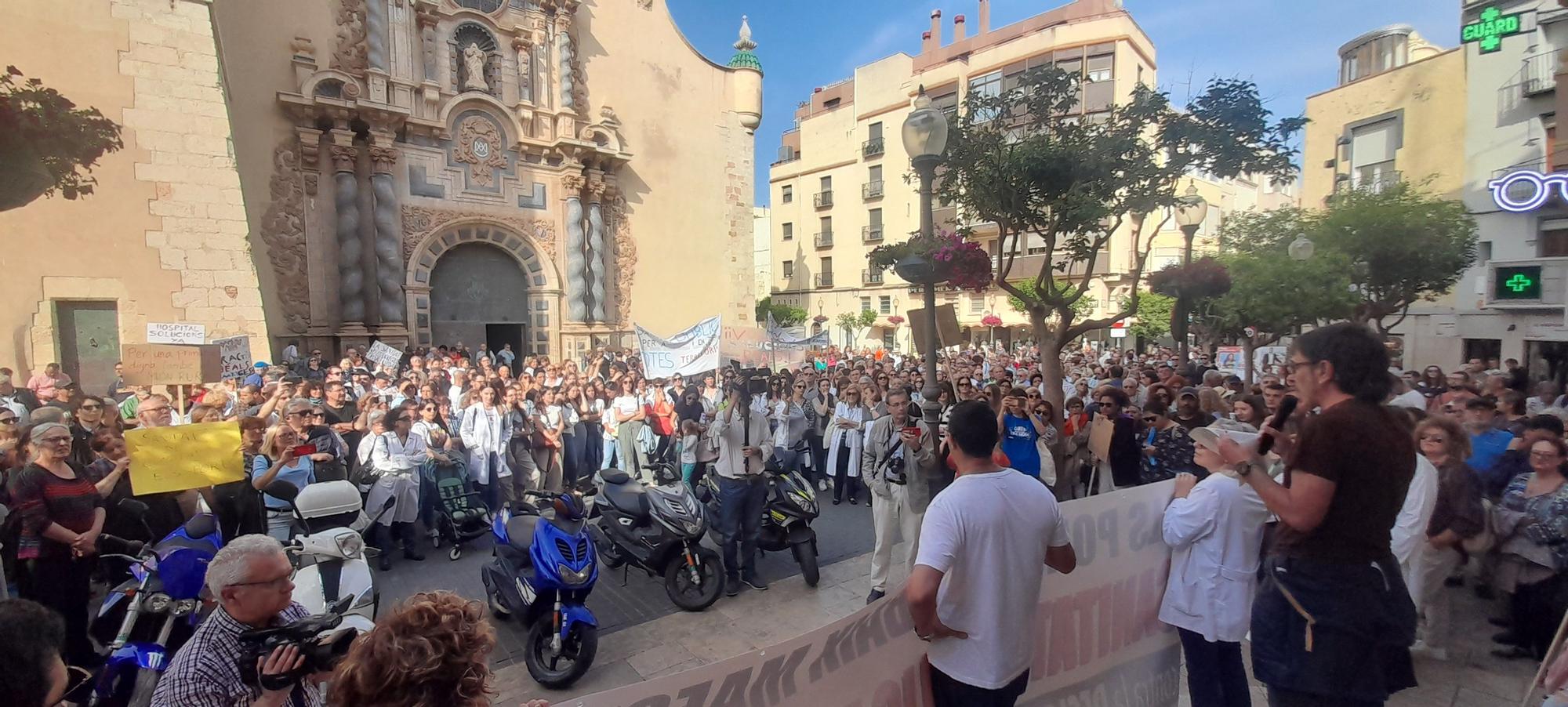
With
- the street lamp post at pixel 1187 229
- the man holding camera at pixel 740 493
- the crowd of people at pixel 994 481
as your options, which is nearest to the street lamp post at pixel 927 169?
the crowd of people at pixel 994 481

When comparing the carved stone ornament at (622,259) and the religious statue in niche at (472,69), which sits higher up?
the religious statue in niche at (472,69)

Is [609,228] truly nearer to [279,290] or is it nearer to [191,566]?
[279,290]

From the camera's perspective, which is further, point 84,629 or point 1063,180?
point 1063,180

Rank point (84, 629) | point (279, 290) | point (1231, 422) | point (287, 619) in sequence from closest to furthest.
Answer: point (287, 619)
point (84, 629)
point (1231, 422)
point (279, 290)

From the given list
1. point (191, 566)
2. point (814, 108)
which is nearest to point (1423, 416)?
point (191, 566)

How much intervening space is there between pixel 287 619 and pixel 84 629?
368 centimetres

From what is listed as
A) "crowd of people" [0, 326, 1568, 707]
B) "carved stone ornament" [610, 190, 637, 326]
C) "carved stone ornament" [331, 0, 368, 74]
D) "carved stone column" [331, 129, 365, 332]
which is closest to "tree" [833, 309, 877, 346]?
"carved stone ornament" [610, 190, 637, 326]

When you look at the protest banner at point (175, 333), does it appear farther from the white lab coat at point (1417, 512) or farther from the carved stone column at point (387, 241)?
the white lab coat at point (1417, 512)

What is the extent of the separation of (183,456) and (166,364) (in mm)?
4468

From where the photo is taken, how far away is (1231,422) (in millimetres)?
4750

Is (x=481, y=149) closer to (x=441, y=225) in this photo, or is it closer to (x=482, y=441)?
(x=441, y=225)

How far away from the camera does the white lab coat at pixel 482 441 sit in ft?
25.7

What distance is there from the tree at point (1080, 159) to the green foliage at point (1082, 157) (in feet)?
0.03

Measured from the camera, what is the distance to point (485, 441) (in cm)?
789
